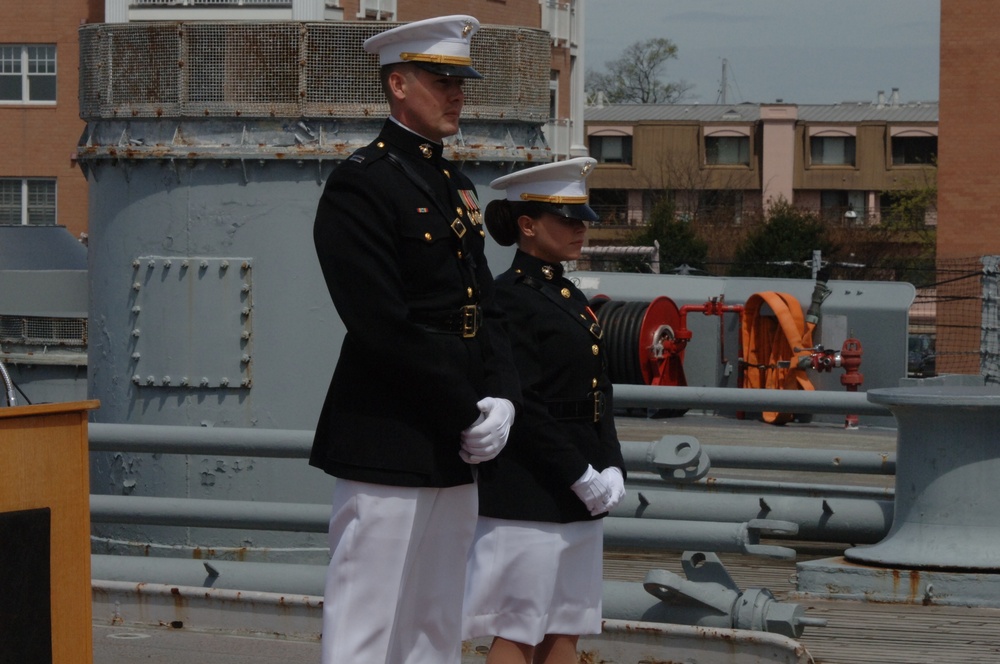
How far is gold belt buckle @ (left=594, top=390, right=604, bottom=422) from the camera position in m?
4.60

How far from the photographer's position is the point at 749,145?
78.2m

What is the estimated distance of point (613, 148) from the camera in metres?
80.0

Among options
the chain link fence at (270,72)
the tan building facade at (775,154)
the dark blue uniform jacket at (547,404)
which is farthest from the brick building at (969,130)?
the tan building facade at (775,154)

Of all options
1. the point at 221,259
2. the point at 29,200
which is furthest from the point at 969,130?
the point at 221,259

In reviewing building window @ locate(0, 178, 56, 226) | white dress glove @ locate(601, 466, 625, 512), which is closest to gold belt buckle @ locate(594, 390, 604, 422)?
white dress glove @ locate(601, 466, 625, 512)

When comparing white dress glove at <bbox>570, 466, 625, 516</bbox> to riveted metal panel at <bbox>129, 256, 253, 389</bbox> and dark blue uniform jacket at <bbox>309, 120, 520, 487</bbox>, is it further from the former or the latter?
riveted metal panel at <bbox>129, 256, 253, 389</bbox>

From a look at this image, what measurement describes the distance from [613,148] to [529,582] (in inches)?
3008

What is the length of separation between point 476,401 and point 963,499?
367 centimetres

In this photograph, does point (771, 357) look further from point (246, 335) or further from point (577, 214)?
point (577, 214)

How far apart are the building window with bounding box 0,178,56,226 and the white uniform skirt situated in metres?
38.5

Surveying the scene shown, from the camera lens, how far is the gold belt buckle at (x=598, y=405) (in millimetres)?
4602

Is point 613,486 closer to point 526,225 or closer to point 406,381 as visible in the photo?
point 526,225

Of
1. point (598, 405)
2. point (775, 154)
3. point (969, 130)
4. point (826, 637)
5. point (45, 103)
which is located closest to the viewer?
point (598, 405)

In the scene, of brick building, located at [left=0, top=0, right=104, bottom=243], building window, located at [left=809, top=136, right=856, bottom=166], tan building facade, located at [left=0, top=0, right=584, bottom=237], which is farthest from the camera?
building window, located at [left=809, top=136, right=856, bottom=166]
